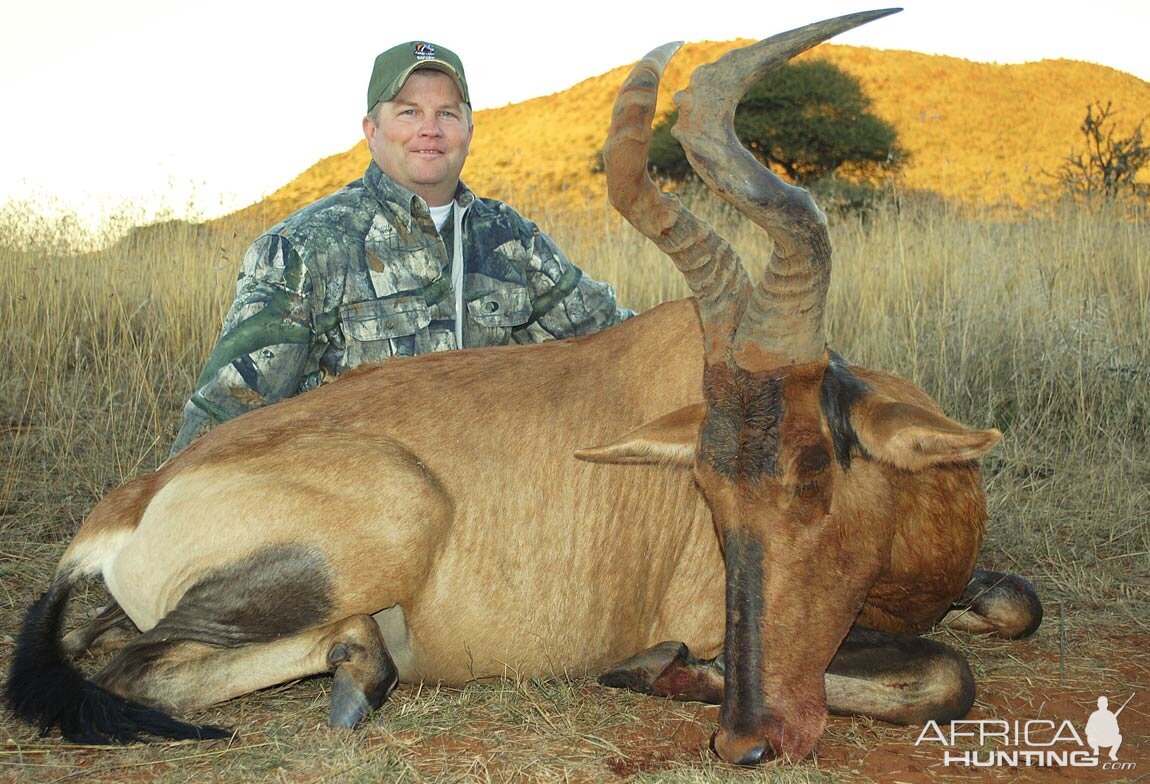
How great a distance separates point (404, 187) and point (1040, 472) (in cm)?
469

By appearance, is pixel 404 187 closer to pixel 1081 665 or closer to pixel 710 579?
pixel 710 579

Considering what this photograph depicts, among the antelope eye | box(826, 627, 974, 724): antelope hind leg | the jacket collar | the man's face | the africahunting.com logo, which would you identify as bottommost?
the africahunting.com logo

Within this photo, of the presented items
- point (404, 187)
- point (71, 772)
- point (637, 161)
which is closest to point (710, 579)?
point (637, 161)

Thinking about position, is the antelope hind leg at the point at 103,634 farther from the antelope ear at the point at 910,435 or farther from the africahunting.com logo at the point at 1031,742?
the africahunting.com logo at the point at 1031,742

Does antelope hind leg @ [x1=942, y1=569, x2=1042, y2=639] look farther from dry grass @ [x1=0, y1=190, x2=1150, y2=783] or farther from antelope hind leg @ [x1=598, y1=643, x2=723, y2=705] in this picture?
antelope hind leg @ [x1=598, y1=643, x2=723, y2=705]

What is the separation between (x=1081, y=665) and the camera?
15.2 ft

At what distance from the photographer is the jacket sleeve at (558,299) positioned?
21.2 ft

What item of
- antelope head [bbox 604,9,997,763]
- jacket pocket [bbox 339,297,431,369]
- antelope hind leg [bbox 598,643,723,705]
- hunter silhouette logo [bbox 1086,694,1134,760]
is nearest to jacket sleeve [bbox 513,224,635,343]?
jacket pocket [bbox 339,297,431,369]

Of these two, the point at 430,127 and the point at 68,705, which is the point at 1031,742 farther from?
the point at 430,127

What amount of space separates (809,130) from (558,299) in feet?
83.9

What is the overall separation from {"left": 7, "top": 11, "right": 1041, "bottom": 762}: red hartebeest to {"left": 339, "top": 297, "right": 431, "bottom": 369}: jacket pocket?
4.04 feet

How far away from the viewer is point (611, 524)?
14.3ft

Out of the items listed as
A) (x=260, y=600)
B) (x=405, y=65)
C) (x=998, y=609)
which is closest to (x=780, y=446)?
(x=260, y=600)

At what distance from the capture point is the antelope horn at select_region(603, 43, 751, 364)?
3.67 meters
